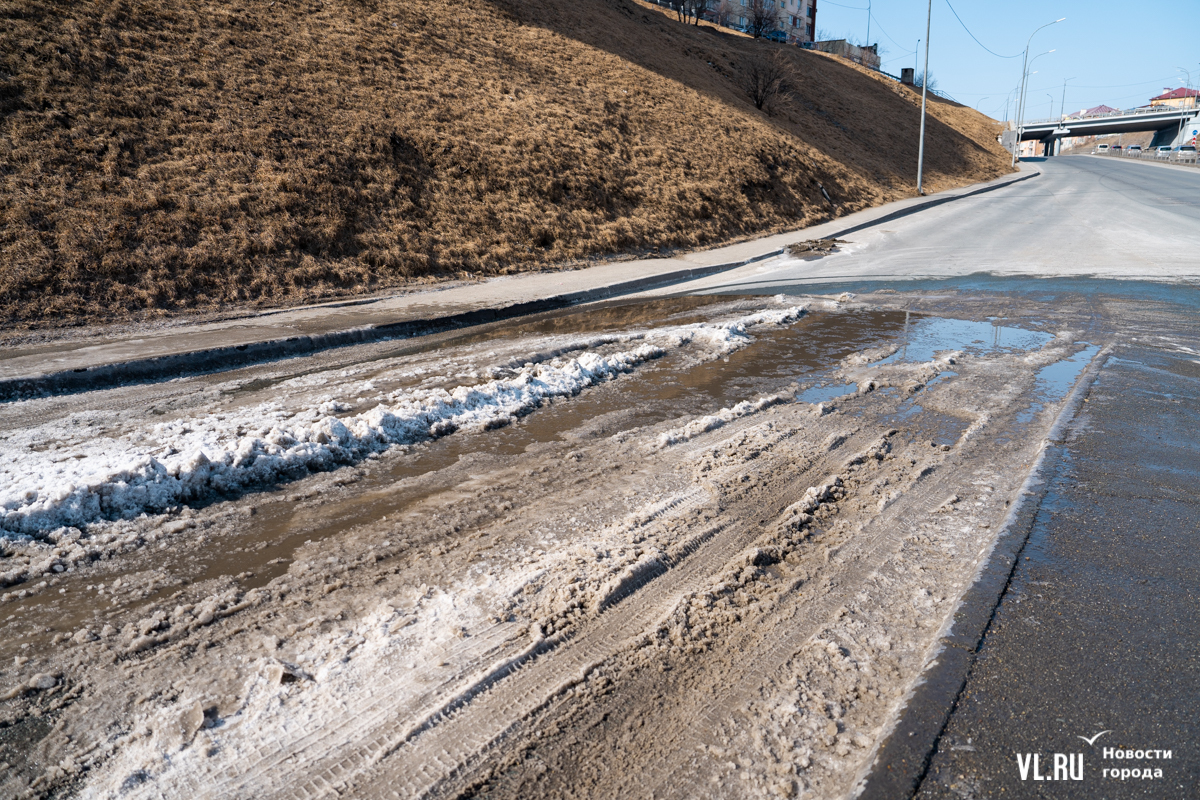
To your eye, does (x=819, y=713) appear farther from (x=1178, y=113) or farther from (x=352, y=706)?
(x=1178, y=113)

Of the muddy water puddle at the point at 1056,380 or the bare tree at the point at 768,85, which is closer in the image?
the muddy water puddle at the point at 1056,380

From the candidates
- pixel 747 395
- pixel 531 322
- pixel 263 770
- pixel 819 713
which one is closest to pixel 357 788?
pixel 263 770

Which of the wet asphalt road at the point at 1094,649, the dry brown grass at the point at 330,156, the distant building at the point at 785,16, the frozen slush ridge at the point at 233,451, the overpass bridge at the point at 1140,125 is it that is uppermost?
the distant building at the point at 785,16

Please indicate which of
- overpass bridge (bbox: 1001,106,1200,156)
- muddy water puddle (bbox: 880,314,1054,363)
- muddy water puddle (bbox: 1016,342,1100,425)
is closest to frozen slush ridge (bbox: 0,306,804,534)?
muddy water puddle (bbox: 880,314,1054,363)

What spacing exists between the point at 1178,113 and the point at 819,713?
118831 millimetres

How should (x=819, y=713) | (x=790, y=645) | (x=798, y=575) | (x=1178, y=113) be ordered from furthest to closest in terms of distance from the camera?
(x=1178, y=113)
(x=798, y=575)
(x=790, y=645)
(x=819, y=713)

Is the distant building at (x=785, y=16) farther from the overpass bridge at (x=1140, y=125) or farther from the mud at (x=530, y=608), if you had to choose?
the mud at (x=530, y=608)

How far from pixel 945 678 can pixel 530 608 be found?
174cm

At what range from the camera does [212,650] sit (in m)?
2.85

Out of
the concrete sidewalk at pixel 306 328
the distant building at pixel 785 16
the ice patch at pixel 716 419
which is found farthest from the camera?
the distant building at pixel 785 16

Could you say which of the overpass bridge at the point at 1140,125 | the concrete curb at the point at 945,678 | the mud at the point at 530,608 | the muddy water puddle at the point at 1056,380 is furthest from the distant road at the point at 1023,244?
the overpass bridge at the point at 1140,125

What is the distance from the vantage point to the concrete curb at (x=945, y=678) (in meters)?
2.17

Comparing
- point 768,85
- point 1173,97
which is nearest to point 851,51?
point 768,85

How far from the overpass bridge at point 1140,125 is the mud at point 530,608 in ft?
312
